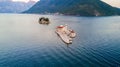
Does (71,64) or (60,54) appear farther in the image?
(60,54)

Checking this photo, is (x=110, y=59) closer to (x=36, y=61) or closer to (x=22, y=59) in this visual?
(x=36, y=61)

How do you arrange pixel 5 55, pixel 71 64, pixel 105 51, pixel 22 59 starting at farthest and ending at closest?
pixel 105 51
pixel 5 55
pixel 22 59
pixel 71 64

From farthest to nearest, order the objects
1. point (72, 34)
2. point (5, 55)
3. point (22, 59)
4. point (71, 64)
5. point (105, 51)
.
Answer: point (72, 34)
point (105, 51)
point (5, 55)
point (22, 59)
point (71, 64)

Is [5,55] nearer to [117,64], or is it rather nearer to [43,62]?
[43,62]

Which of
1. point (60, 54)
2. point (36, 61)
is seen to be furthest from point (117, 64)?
point (36, 61)

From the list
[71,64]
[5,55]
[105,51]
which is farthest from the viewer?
[105,51]

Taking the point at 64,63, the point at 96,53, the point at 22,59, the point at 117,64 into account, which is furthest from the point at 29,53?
the point at 117,64

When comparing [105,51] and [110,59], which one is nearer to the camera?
[110,59]

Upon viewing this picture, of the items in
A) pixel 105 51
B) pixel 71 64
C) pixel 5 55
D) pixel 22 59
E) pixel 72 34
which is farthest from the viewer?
pixel 72 34

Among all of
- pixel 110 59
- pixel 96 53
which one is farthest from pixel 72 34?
pixel 110 59
